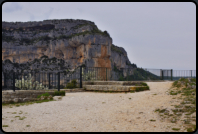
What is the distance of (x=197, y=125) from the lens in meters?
4.53

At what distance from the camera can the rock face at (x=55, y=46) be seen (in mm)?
57625

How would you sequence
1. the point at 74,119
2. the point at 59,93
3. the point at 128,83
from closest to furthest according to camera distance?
1. the point at 74,119
2. the point at 59,93
3. the point at 128,83

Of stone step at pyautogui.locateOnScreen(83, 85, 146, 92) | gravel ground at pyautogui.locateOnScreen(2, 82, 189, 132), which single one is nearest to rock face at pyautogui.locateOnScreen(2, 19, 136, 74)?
stone step at pyautogui.locateOnScreen(83, 85, 146, 92)

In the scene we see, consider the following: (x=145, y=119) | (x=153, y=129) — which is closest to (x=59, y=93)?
(x=145, y=119)

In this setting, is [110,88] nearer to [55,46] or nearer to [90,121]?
[90,121]

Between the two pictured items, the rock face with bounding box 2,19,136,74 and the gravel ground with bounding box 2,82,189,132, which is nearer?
the gravel ground with bounding box 2,82,189,132

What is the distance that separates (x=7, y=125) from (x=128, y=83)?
32.6 ft

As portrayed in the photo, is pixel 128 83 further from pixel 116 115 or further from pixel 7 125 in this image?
pixel 7 125

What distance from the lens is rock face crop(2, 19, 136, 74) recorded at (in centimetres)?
5762

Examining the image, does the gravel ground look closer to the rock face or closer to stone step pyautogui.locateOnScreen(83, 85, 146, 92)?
stone step pyautogui.locateOnScreen(83, 85, 146, 92)

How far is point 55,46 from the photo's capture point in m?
66.7

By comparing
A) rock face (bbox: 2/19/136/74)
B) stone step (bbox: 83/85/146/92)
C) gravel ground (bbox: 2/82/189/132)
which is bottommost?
gravel ground (bbox: 2/82/189/132)

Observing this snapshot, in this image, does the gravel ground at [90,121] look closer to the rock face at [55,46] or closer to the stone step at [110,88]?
the stone step at [110,88]

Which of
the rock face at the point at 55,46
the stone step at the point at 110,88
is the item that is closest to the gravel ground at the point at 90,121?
the stone step at the point at 110,88
